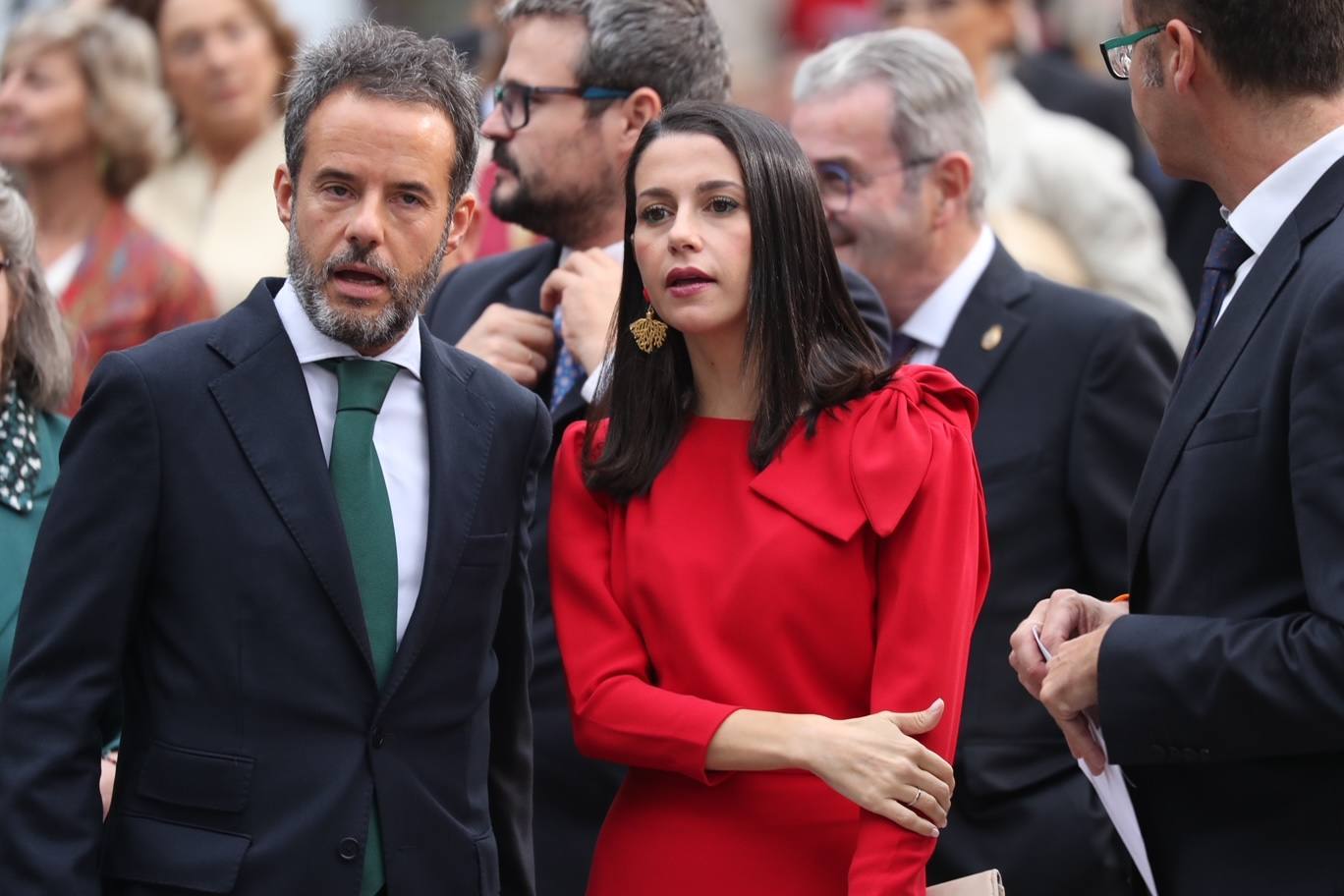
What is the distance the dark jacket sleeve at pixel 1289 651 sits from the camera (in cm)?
302

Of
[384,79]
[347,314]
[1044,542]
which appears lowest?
[1044,542]

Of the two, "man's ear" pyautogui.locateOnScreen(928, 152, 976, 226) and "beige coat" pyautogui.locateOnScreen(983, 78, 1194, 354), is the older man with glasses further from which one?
"man's ear" pyautogui.locateOnScreen(928, 152, 976, 226)

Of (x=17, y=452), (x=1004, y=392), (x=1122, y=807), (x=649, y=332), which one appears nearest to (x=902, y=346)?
(x=1004, y=392)

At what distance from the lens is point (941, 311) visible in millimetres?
5039

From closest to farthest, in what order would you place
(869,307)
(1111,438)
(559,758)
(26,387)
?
(26,387) → (559,758) → (869,307) → (1111,438)

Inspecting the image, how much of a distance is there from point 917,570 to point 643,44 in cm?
188

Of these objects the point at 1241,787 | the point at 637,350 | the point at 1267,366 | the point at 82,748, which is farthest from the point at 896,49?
the point at 82,748

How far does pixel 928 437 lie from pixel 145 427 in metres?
1.35

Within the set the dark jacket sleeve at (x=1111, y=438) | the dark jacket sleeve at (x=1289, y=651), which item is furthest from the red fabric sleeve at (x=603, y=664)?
the dark jacket sleeve at (x=1111, y=438)

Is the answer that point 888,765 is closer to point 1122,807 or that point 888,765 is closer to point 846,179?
point 1122,807

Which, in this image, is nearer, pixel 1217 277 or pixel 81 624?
pixel 81 624

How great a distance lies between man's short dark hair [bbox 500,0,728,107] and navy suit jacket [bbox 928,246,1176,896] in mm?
1013

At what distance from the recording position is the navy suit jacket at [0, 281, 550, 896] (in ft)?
10.5

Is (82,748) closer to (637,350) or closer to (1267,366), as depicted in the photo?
(637,350)
